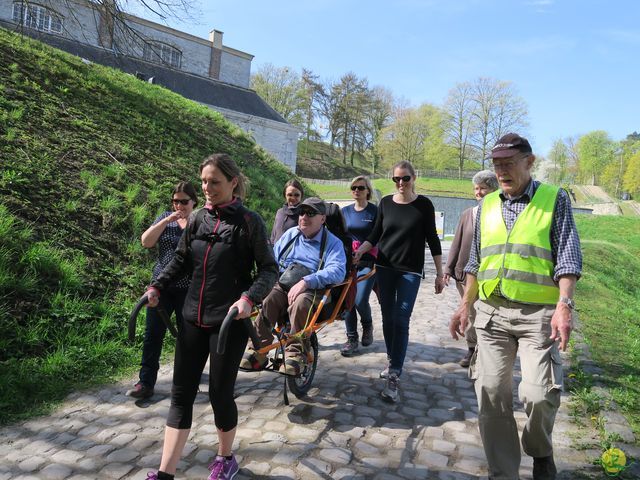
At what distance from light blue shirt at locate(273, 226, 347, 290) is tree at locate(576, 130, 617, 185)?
78.9 metres

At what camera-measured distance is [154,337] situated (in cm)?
468

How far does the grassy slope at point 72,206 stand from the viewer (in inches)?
201

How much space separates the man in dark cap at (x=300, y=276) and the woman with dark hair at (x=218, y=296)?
3.21ft

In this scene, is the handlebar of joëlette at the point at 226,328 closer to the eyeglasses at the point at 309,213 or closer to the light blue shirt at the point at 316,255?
the light blue shirt at the point at 316,255

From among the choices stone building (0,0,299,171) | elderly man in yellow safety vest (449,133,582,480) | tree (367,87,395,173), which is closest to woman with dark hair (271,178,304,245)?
elderly man in yellow safety vest (449,133,582,480)

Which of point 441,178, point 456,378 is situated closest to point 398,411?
point 456,378

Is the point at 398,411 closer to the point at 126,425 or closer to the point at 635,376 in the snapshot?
the point at 126,425

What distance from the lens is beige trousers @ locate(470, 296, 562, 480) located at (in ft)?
9.10

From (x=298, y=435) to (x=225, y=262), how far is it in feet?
5.41

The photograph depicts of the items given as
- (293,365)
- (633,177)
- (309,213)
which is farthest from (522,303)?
(633,177)

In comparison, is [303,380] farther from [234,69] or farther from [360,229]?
[234,69]

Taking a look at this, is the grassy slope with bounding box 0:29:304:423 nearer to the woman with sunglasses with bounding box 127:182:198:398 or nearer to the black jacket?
the woman with sunglasses with bounding box 127:182:198:398

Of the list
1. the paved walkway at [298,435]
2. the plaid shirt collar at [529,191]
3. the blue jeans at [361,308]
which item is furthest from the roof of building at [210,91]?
the plaid shirt collar at [529,191]

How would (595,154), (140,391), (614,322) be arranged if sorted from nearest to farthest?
(140,391)
(614,322)
(595,154)
